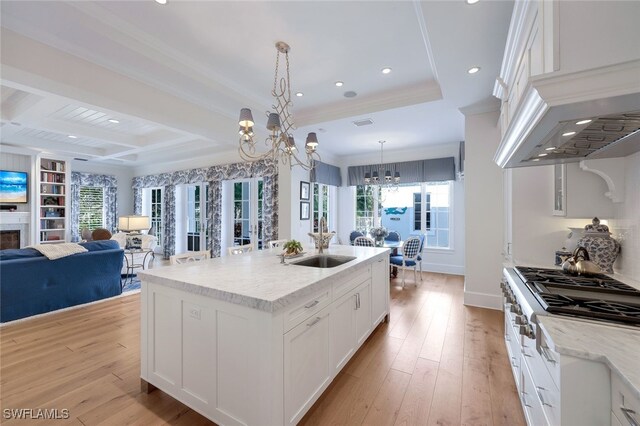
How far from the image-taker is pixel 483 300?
378cm

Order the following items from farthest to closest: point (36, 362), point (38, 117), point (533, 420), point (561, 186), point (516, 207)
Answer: point (38, 117) → point (516, 207) → point (36, 362) → point (561, 186) → point (533, 420)

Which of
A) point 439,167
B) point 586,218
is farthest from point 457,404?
point 439,167

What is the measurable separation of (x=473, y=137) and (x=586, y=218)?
2089 mm

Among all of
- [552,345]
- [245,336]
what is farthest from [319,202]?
[552,345]

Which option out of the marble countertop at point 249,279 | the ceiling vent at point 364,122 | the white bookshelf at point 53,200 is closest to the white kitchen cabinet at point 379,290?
the marble countertop at point 249,279

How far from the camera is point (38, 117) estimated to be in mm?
4438

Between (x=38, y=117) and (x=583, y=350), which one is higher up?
(x=38, y=117)

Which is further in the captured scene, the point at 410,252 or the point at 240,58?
the point at 410,252

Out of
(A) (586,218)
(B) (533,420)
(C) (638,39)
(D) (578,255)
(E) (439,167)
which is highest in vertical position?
Answer: (E) (439,167)

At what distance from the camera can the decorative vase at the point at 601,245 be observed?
6.21ft

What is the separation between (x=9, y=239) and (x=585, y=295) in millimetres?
9513

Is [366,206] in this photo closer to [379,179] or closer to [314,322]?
[379,179]

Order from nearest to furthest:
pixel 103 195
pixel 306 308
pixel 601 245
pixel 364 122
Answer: pixel 306 308 → pixel 601 245 → pixel 364 122 → pixel 103 195

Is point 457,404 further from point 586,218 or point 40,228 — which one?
point 40,228
